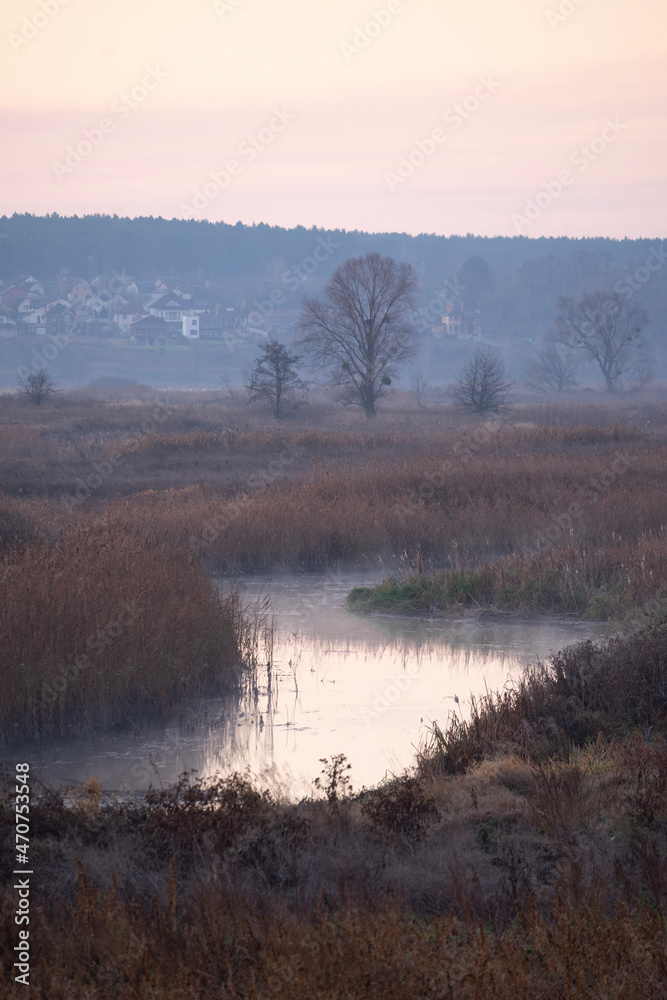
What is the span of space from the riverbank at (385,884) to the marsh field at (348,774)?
16 millimetres

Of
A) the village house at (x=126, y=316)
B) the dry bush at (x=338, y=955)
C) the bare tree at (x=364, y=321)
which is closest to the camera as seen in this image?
the dry bush at (x=338, y=955)

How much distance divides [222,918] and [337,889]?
2.44ft

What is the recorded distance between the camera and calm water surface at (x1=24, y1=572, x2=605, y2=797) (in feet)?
25.3

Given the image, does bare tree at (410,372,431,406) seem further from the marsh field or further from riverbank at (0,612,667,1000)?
riverbank at (0,612,667,1000)

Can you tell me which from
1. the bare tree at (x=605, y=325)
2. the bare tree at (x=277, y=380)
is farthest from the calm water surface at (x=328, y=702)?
the bare tree at (x=605, y=325)

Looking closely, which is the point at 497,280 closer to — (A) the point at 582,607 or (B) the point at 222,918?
(A) the point at 582,607

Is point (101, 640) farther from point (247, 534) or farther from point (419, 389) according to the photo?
point (419, 389)

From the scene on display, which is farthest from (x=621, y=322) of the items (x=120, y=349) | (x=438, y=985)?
(x=438, y=985)

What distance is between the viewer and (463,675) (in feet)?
34.6

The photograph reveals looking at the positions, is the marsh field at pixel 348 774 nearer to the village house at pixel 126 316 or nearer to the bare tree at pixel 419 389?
the bare tree at pixel 419 389

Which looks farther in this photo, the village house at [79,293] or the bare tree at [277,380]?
→ the village house at [79,293]

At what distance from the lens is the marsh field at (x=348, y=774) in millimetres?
3447

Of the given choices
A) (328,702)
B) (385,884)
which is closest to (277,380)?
(328,702)

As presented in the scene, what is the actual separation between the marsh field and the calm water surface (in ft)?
0.97
